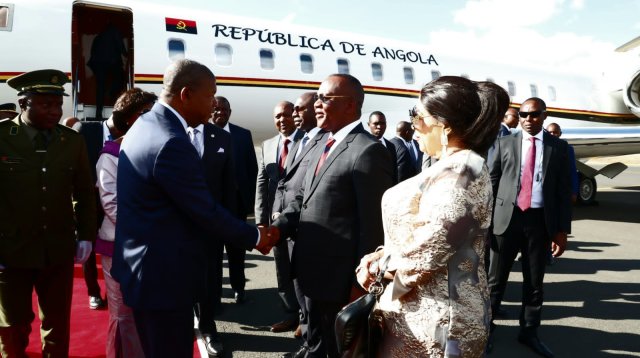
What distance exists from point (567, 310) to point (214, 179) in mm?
3800

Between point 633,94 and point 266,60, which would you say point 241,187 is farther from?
point 633,94

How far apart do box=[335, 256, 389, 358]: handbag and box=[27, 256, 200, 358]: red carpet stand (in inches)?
89.6

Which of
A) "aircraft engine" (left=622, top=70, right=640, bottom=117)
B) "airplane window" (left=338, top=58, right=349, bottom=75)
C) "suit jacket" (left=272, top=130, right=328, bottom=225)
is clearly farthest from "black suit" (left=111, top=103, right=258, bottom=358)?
"aircraft engine" (left=622, top=70, right=640, bottom=117)

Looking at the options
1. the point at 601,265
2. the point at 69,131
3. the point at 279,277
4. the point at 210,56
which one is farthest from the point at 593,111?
the point at 69,131

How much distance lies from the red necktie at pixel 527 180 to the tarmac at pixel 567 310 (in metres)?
1.20

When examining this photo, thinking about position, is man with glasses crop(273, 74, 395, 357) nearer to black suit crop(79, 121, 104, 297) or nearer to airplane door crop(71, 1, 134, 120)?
black suit crop(79, 121, 104, 297)

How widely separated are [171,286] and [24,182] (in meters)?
1.36

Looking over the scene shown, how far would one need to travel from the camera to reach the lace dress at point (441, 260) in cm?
173

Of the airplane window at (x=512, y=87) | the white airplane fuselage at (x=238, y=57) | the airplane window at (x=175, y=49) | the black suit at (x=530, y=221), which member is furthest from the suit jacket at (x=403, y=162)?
the airplane window at (x=512, y=87)

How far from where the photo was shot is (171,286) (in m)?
2.25

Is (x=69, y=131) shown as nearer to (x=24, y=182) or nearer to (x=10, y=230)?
(x=24, y=182)

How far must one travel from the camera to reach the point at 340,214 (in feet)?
8.93

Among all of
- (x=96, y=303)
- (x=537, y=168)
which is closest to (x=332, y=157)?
(x=537, y=168)

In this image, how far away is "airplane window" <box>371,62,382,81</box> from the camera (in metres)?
11.3
